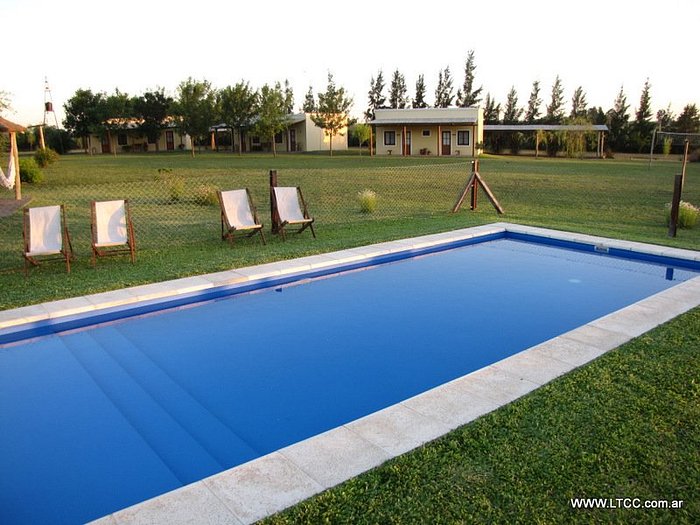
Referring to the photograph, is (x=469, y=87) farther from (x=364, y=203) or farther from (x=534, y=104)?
(x=364, y=203)

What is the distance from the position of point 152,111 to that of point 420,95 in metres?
27.2

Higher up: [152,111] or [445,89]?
[445,89]

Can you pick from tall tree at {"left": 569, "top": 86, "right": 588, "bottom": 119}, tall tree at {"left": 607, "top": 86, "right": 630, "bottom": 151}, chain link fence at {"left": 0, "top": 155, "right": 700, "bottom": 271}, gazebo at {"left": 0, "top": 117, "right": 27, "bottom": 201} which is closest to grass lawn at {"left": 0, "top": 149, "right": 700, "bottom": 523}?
chain link fence at {"left": 0, "top": 155, "right": 700, "bottom": 271}

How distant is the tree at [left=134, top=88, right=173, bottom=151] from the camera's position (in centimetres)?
5025

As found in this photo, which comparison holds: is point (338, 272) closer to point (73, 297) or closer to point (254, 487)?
point (73, 297)

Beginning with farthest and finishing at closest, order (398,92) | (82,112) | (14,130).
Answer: (398,92) → (82,112) → (14,130)

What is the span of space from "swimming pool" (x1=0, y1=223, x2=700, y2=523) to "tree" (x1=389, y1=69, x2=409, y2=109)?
178 feet

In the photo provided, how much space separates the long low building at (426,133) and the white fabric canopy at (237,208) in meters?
30.7

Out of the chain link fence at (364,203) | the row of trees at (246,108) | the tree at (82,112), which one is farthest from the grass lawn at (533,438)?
the tree at (82,112)

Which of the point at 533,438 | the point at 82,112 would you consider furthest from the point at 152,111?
the point at 533,438

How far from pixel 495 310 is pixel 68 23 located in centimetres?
1485

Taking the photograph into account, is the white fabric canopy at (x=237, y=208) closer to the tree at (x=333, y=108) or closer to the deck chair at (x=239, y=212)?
the deck chair at (x=239, y=212)

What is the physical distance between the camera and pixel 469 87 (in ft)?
181

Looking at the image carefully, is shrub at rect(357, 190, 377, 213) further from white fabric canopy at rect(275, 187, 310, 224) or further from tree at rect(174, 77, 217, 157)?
tree at rect(174, 77, 217, 157)
